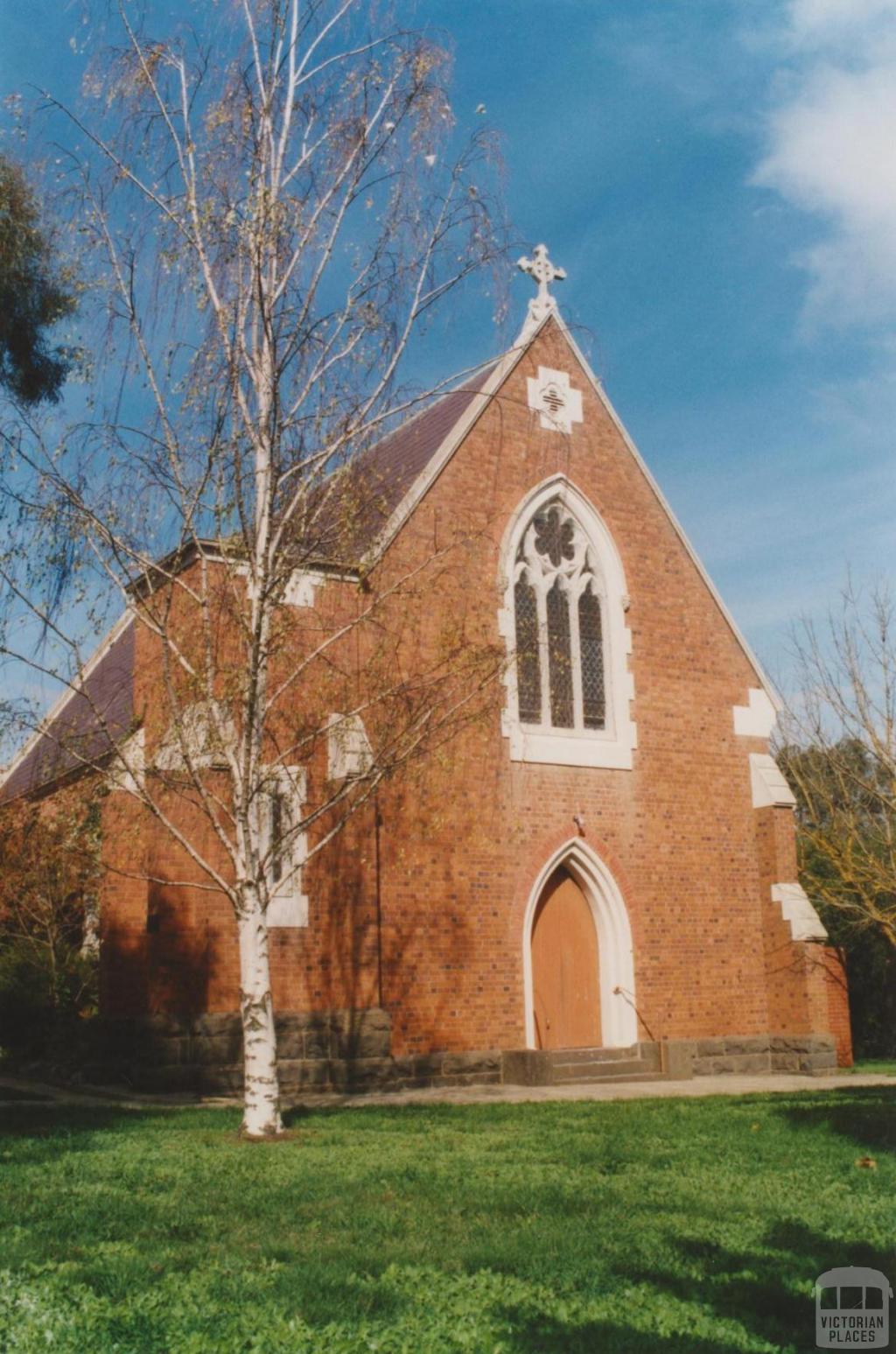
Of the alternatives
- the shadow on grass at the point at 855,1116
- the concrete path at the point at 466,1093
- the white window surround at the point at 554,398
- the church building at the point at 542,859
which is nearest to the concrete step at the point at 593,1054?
the church building at the point at 542,859

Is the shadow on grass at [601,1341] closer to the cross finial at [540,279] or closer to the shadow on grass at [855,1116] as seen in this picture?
the shadow on grass at [855,1116]

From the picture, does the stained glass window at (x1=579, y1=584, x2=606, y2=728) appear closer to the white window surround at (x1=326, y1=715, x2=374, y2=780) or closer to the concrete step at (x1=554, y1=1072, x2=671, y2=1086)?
the concrete step at (x1=554, y1=1072, x2=671, y2=1086)

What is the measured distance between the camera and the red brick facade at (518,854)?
14.9 metres

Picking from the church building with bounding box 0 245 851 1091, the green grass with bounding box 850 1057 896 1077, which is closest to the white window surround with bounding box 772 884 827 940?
the church building with bounding box 0 245 851 1091

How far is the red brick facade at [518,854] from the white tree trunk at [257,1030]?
3.00 m

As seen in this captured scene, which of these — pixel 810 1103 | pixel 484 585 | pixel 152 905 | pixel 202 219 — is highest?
pixel 202 219

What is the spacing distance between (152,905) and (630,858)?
22.5 ft

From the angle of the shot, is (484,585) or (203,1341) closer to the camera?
(203,1341)

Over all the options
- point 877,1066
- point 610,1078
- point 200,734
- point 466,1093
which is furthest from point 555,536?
point 877,1066

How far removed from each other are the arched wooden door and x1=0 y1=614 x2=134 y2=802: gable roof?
6240mm

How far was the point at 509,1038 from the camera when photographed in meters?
16.4

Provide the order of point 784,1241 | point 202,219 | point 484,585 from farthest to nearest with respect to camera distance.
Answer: point 484,585 < point 202,219 < point 784,1241

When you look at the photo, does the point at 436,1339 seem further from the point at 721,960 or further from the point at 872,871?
the point at 872,871

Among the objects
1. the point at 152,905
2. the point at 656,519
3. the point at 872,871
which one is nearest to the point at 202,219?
the point at 152,905
